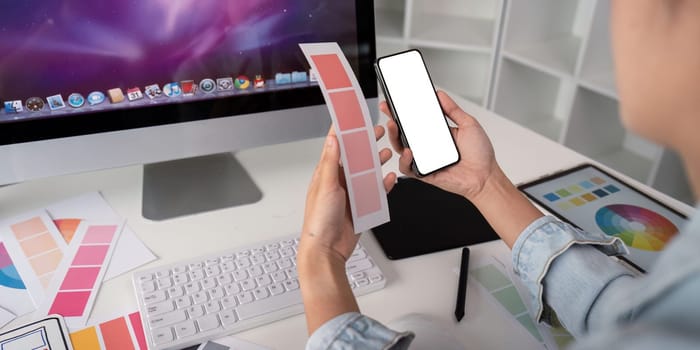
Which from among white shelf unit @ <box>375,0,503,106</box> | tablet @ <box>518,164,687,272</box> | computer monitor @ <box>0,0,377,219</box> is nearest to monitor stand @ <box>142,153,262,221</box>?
computer monitor @ <box>0,0,377,219</box>

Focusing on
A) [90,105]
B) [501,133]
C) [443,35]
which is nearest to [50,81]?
[90,105]

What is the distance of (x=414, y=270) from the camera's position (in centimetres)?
69

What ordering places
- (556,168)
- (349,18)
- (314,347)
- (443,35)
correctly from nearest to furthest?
(314,347)
(349,18)
(556,168)
(443,35)

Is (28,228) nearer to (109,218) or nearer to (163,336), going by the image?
(109,218)

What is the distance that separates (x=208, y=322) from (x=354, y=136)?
268mm

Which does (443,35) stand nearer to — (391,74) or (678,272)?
(391,74)

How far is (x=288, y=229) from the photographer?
0.77 metres

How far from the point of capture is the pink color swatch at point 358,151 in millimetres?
628

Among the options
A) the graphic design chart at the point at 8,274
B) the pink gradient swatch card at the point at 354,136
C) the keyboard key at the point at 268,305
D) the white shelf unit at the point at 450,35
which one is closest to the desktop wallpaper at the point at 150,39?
the pink gradient swatch card at the point at 354,136

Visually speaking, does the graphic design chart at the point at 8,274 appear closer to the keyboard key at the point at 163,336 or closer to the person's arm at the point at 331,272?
the keyboard key at the point at 163,336

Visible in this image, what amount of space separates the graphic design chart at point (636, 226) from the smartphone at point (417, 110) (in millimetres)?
253

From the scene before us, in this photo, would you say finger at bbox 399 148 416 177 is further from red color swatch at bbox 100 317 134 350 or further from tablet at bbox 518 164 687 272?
red color swatch at bbox 100 317 134 350

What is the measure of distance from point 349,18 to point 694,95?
52 centimetres

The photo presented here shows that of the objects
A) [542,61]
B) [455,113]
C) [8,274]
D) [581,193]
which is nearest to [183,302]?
[8,274]
